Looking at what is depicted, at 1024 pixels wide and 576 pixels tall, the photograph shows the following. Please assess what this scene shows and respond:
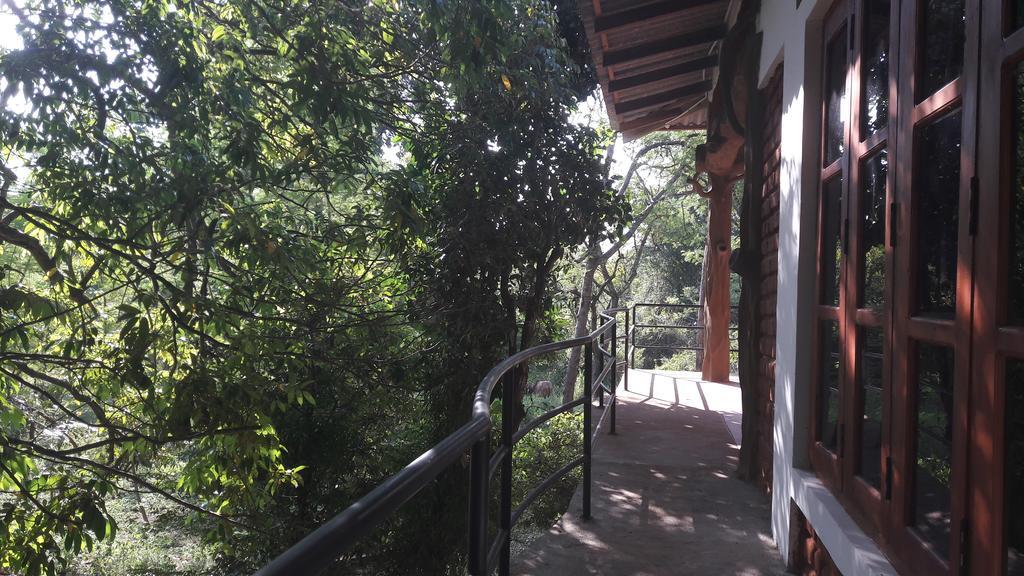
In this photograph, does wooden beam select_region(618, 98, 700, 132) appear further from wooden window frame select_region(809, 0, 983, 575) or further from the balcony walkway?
wooden window frame select_region(809, 0, 983, 575)

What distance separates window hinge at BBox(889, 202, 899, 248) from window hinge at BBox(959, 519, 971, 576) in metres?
0.79

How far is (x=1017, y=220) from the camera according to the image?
1.34 metres

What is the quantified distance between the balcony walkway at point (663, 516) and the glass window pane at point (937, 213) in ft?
5.31

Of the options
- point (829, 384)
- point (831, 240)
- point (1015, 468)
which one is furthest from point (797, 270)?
point (1015, 468)

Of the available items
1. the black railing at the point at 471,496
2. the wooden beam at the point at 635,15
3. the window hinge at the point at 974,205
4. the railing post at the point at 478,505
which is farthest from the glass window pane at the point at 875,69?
the wooden beam at the point at 635,15

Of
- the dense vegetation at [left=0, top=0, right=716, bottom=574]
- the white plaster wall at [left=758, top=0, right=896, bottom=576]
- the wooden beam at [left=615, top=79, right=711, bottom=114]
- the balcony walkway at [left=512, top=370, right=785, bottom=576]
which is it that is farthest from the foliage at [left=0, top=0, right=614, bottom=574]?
the white plaster wall at [left=758, top=0, right=896, bottom=576]

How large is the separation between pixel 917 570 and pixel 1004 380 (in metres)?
0.63

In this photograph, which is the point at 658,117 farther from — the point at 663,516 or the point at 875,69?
the point at 875,69

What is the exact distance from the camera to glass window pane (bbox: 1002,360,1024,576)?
4.29 feet

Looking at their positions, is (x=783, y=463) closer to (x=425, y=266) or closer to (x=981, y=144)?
(x=981, y=144)

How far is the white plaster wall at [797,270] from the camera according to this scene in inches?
115

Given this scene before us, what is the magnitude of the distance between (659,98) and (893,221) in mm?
4899

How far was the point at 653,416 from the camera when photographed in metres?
6.26

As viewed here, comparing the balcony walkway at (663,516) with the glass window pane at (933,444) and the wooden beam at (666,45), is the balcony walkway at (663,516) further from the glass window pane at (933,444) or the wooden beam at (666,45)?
the wooden beam at (666,45)
